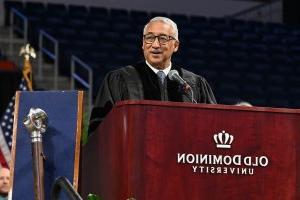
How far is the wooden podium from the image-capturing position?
8.06ft

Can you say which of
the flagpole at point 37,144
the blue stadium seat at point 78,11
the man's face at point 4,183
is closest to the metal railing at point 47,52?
Answer: the blue stadium seat at point 78,11

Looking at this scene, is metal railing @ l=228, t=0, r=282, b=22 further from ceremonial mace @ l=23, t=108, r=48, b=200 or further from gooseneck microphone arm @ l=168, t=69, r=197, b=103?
ceremonial mace @ l=23, t=108, r=48, b=200

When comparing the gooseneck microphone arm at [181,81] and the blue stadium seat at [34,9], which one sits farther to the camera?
the blue stadium seat at [34,9]

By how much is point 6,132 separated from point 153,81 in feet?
15.4

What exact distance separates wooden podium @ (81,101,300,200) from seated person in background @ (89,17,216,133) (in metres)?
0.36

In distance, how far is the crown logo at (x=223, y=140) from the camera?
99.3 inches

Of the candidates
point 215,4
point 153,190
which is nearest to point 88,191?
point 153,190

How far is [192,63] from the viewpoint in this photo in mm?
11547

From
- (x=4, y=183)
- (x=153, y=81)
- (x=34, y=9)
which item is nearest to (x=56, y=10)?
(x=34, y=9)

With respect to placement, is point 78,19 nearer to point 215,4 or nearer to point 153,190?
point 215,4

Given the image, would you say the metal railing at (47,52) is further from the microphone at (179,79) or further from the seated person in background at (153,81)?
the microphone at (179,79)

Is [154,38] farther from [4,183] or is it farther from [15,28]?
[15,28]

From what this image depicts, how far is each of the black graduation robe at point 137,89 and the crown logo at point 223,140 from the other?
0.50 metres

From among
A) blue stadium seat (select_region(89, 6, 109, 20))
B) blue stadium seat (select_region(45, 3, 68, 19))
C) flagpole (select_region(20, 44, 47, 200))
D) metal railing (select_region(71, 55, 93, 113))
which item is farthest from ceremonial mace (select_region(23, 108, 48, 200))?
blue stadium seat (select_region(89, 6, 109, 20))
